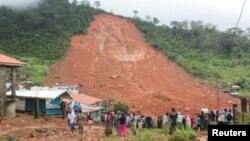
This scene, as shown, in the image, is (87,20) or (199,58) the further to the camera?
(87,20)

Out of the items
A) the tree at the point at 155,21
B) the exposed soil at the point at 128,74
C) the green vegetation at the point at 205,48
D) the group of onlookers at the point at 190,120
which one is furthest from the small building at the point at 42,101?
the tree at the point at 155,21

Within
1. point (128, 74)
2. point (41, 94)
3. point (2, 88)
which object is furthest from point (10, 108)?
point (128, 74)

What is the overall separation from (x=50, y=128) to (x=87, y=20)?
52269 millimetres

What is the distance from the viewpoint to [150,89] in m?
49.8

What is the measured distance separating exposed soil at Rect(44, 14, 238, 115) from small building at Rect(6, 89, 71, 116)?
13.5 meters

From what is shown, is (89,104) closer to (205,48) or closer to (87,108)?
(87,108)

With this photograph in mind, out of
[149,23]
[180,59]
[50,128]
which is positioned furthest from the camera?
[149,23]

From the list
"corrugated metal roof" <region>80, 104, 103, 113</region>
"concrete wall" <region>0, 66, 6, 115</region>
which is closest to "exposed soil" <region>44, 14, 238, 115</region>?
"corrugated metal roof" <region>80, 104, 103, 113</region>

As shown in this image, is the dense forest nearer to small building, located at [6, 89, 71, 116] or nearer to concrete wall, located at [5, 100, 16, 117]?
small building, located at [6, 89, 71, 116]

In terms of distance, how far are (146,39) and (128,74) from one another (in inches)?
596

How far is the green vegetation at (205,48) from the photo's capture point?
5416 centimetres

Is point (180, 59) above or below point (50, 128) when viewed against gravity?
above

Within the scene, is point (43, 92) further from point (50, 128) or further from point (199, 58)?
point (199, 58)

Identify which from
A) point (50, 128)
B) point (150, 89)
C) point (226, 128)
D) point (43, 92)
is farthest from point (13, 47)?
point (226, 128)
